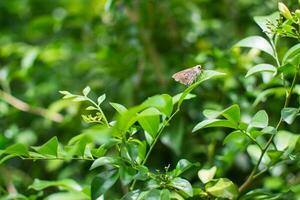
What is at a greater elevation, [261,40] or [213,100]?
[261,40]

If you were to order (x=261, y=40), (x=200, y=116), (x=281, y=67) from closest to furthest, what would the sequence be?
(x=281, y=67) → (x=261, y=40) → (x=200, y=116)

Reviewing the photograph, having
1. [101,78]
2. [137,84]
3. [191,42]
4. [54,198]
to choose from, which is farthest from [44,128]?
[54,198]

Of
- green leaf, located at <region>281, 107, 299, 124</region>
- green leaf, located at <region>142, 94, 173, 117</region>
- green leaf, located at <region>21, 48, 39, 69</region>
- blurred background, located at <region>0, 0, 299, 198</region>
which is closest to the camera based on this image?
green leaf, located at <region>142, 94, 173, 117</region>

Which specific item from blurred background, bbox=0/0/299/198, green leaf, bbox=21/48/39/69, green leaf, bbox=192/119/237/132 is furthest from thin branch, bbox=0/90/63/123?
green leaf, bbox=192/119/237/132

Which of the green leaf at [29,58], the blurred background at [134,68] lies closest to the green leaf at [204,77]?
the blurred background at [134,68]

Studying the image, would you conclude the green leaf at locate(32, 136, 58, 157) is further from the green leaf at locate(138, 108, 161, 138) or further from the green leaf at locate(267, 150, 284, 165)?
the green leaf at locate(267, 150, 284, 165)

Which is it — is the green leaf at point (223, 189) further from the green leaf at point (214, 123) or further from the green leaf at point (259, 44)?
the green leaf at point (259, 44)

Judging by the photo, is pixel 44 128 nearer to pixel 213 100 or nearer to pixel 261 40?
pixel 213 100
